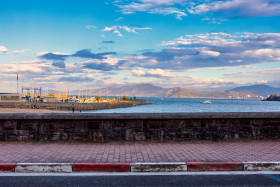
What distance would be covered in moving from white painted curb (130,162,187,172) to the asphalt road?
0.69ft

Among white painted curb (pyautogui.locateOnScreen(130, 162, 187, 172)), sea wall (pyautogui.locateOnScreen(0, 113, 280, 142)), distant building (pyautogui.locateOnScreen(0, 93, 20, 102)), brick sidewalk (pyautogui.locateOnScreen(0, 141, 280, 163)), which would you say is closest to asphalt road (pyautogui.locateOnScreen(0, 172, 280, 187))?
white painted curb (pyautogui.locateOnScreen(130, 162, 187, 172))

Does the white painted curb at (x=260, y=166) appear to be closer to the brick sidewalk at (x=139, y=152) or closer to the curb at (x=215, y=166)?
the curb at (x=215, y=166)

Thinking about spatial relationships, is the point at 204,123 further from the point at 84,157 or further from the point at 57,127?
the point at 57,127

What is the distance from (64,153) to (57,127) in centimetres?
164

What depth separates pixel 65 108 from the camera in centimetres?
7356

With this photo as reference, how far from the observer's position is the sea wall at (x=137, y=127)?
7594 millimetres

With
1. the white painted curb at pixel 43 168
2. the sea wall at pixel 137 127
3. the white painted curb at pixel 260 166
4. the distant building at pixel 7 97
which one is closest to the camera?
the white painted curb at pixel 43 168

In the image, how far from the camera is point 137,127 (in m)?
7.80

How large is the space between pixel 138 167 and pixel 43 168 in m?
2.05

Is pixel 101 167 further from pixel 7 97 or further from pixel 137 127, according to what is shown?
pixel 7 97

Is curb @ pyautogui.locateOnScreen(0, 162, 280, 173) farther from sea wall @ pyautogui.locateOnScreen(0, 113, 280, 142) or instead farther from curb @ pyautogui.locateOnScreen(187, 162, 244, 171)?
sea wall @ pyautogui.locateOnScreen(0, 113, 280, 142)

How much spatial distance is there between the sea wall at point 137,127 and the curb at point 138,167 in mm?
2483

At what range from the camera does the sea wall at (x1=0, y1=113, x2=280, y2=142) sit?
7.59 m

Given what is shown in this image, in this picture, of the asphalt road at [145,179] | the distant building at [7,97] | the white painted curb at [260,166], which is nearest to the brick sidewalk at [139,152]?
the white painted curb at [260,166]
